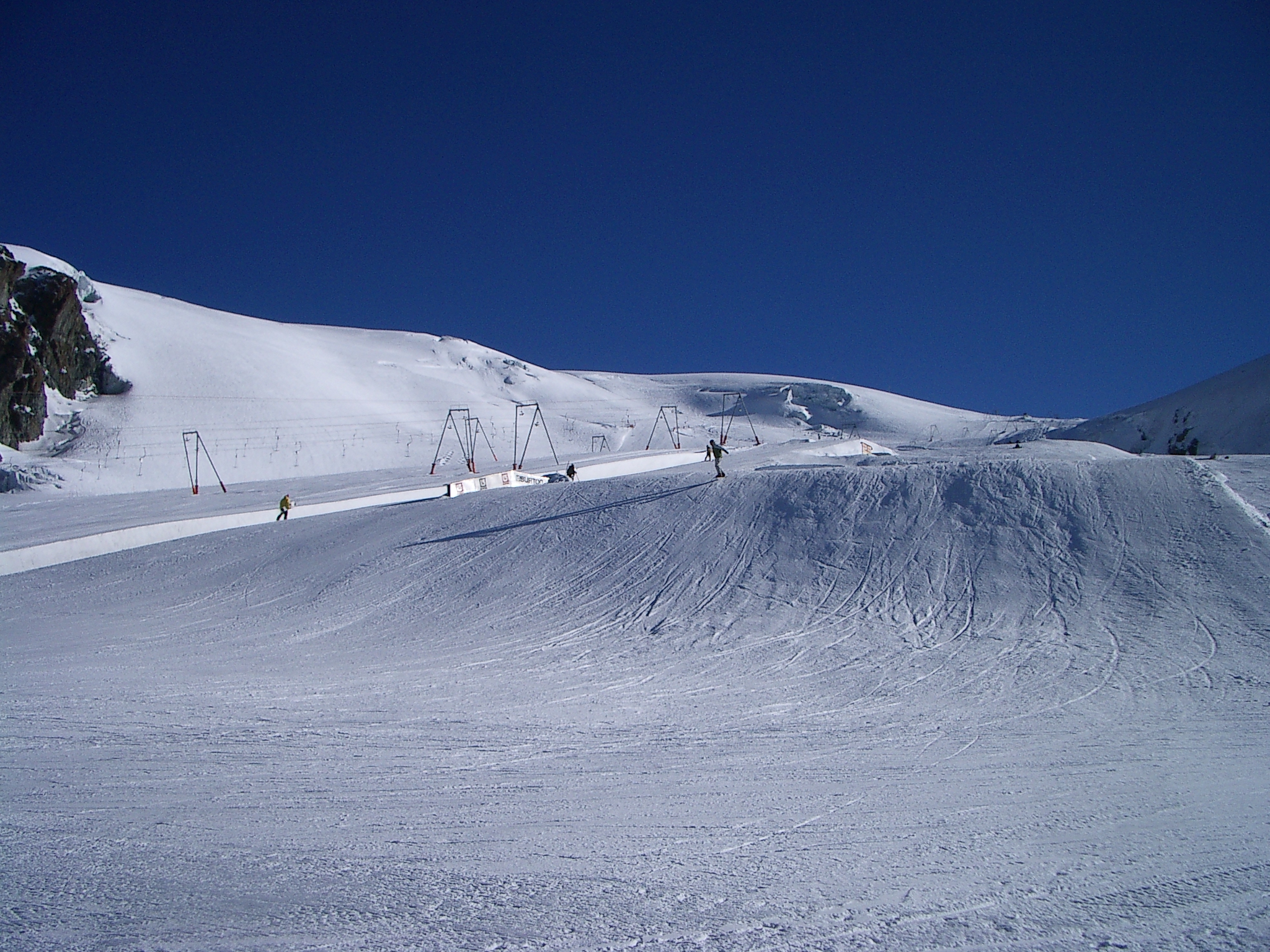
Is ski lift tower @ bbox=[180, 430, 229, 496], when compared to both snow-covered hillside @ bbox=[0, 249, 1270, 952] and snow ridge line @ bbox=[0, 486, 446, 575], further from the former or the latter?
snow-covered hillside @ bbox=[0, 249, 1270, 952]

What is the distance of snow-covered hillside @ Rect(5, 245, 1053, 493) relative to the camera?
206 feet

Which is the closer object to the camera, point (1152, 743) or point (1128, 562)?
point (1152, 743)

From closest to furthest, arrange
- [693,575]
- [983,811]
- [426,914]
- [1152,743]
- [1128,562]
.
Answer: [426,914], [983,811], [1152,743], [1128,562], [693,575]

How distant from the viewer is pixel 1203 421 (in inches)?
1645

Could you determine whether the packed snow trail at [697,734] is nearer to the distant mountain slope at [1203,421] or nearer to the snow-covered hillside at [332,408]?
the distant mountain slope at [1203,421]

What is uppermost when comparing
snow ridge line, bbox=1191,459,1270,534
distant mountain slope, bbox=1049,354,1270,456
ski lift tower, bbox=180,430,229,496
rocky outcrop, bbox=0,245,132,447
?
rocky outcrop, bbox=0,245,132,447

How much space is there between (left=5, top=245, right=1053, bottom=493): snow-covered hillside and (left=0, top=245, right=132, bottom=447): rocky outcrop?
1655 millimetres

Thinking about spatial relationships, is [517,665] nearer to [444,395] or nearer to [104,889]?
[104,889]

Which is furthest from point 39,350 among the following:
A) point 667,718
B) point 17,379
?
point 667,718

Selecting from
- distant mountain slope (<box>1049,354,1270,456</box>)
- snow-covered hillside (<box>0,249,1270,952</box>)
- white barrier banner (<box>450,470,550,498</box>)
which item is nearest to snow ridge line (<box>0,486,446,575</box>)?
snow-covered hillside (<box>0,249,1270,952</box>)

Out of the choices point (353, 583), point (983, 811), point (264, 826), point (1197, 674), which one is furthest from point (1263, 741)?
point (353, 583)

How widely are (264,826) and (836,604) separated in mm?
10296

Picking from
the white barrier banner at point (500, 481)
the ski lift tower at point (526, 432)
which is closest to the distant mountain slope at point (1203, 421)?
the white barrier banner at point (500, 481)

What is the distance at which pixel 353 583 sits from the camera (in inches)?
675
